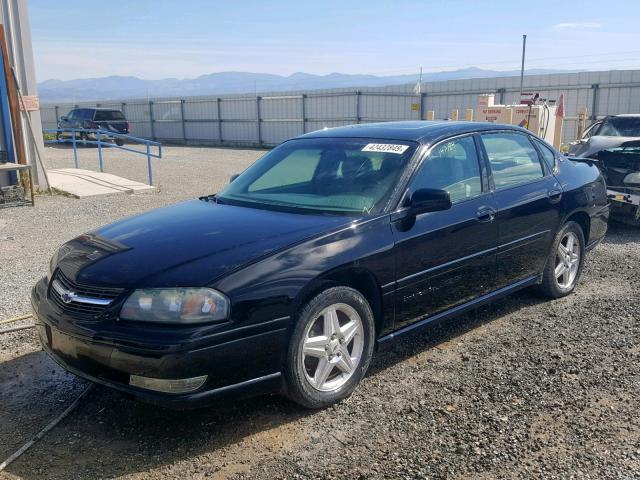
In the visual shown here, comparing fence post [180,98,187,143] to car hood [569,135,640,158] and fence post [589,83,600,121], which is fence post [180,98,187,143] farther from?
car hood [569,135,640,158]

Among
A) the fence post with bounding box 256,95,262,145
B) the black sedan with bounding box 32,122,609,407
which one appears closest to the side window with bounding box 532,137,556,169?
the black sedan with bounding box 32,122,609,407

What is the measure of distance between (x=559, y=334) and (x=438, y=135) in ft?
6.03

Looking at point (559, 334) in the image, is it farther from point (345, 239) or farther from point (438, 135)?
point (345, 239)

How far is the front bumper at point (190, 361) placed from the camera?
9.96 feet

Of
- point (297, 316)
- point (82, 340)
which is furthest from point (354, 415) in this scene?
point (82, 340)

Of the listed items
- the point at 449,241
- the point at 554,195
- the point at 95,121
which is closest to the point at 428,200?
the point at 449,241

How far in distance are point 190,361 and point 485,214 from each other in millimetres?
2536

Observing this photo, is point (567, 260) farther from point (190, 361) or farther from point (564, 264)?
point (190, 361)

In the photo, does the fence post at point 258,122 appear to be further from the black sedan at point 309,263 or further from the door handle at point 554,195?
the door handle at point 554,195

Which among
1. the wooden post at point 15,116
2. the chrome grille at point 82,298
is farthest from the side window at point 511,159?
the wooden post at point 15,116

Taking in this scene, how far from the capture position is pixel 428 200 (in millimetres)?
3971

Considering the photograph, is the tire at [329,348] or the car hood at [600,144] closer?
the tire at [329,348]

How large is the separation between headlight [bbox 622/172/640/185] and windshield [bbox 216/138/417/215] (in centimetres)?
518

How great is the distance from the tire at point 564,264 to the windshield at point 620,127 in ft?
17.1
